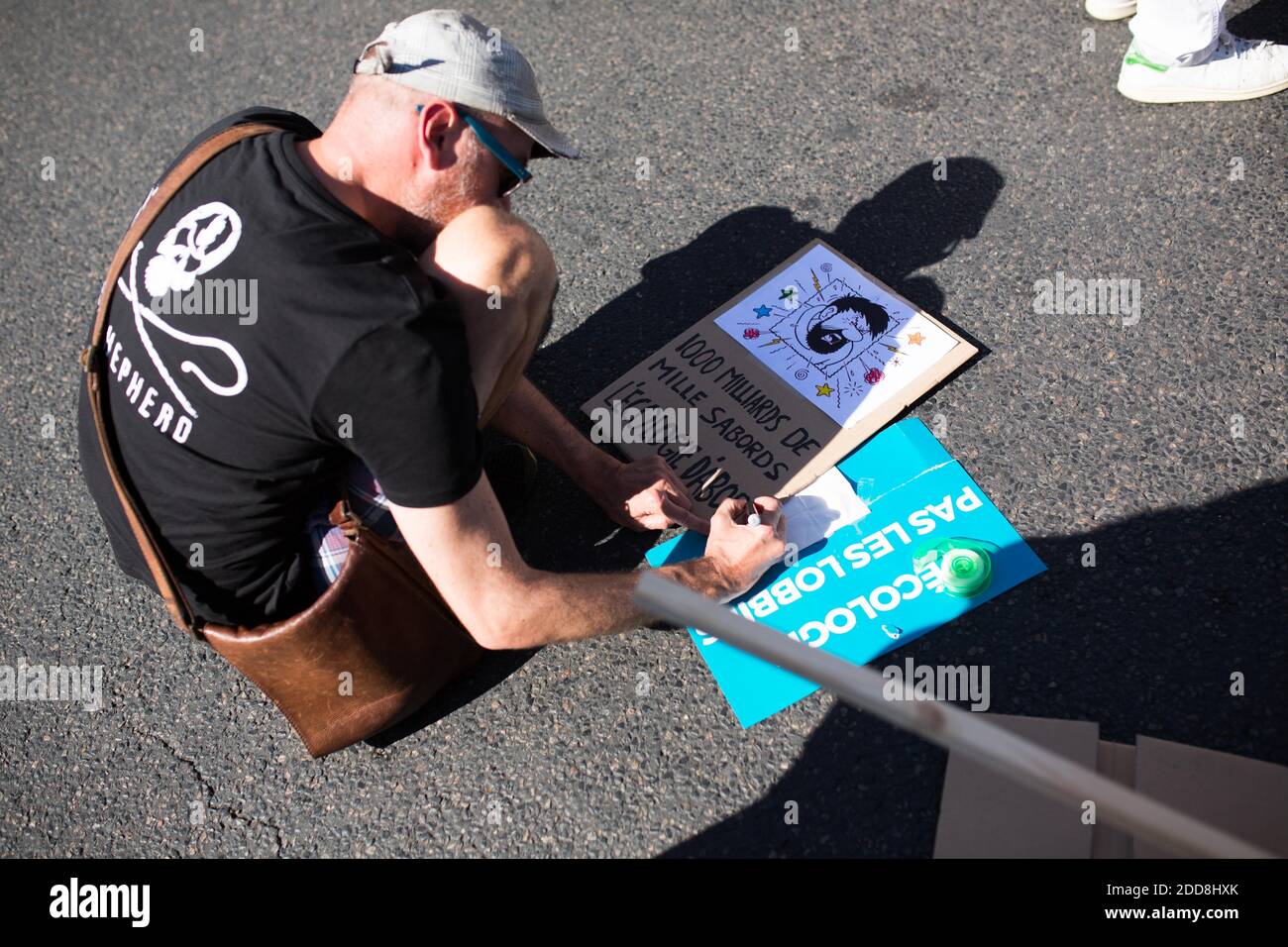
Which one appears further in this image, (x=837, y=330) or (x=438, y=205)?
(x=837, y=330)

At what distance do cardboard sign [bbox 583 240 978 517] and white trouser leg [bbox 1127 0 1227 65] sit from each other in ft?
2.94

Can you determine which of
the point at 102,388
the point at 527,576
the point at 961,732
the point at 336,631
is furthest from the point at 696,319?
the point at 961,732

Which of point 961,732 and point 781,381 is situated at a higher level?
point 961,732

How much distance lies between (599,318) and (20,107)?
2190mm

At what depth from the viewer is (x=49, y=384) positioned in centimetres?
263

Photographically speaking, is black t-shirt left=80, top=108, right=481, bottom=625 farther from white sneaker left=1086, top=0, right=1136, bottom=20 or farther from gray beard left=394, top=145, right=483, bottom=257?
→ white sneaker left=1086, top=0, right=1136, bottom=20

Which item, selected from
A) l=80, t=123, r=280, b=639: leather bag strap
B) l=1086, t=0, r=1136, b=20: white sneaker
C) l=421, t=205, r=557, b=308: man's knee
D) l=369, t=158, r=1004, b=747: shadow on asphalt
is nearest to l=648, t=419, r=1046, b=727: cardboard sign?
l=369, t=158, r=1004, b=747: shadow on asphalt

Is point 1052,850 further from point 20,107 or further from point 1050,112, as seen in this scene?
point 20,107

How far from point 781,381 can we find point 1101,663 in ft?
2.80

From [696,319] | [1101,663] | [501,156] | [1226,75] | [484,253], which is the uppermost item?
[501,156]

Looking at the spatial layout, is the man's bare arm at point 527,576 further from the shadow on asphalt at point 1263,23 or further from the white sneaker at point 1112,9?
the shadow on asphalt at point 1263,23

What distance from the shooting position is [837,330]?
7.59 feet

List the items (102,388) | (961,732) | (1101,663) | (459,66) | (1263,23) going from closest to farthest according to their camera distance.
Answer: (961,732) → (459,66) → (102,388) → (1101,663) → (1263,23)

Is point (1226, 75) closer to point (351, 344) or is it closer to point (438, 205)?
Answer: point (438, 205)
